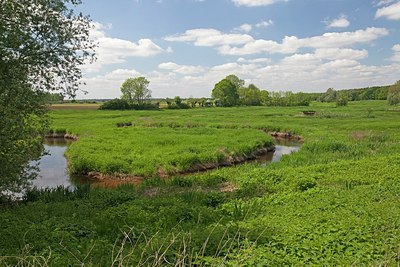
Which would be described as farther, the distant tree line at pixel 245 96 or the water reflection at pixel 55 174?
the distant tree line at pixel 245 96

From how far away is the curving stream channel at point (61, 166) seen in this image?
25.0m

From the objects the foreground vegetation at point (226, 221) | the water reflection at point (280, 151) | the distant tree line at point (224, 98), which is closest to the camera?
the foreground vegetation at point (226, 221)

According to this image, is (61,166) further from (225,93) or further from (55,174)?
(225,93)

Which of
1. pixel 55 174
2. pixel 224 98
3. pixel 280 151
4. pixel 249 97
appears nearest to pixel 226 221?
pixel 55 174

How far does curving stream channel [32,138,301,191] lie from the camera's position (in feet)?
81.9

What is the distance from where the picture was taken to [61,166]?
31.4 meters

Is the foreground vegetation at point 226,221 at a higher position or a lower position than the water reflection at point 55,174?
higher

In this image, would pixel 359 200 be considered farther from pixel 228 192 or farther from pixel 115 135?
pixel 115 135

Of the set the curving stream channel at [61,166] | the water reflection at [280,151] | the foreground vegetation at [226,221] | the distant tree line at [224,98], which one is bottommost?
the water reflection at [280,151]

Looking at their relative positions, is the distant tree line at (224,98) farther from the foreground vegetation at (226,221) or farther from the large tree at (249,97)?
the foreground vegetation at (226,221)

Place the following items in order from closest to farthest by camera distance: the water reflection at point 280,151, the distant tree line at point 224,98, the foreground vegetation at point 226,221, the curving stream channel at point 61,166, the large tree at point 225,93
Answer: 1. the foreground vegetation at point 226,221
2. the curving stream channel at point 61,166
3. the water reflection at point 280,151
4. the distant tree line at point 224,98
5. the large tree at point 225,93

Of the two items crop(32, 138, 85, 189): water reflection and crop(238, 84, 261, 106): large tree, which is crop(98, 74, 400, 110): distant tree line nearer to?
crop(238, 84, 261, 106): large tree

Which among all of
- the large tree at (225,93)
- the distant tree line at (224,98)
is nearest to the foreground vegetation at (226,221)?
the distant tree line at (224,98)

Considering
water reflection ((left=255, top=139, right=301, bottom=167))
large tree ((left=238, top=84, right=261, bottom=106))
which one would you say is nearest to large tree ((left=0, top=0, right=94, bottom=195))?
water reflection ((left=255, top=139, right=301, bottom=167))
